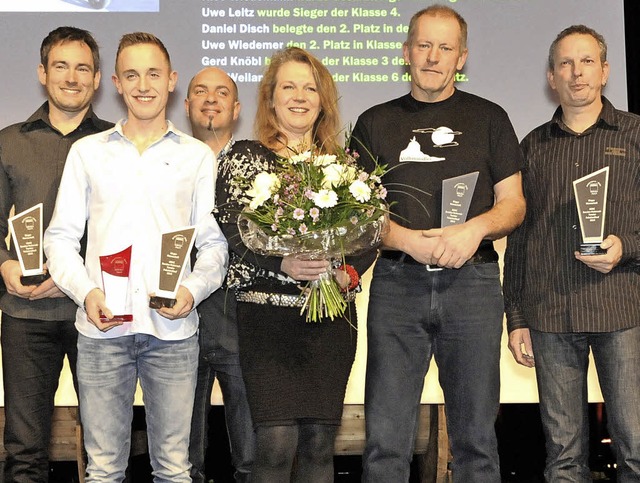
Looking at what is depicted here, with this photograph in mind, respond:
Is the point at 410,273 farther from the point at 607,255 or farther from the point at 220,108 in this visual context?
Answer: the point at 220,108

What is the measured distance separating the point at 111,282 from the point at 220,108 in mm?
1444

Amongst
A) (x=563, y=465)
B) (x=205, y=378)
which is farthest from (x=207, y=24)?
(x=563, y=465)

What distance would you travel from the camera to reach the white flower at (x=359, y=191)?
9.74 ft

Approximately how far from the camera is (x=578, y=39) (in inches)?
147

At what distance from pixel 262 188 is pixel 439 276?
29.9 inches

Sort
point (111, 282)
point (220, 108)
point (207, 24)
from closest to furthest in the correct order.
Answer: point (111, 282), point (220, 108), point (207, 24)

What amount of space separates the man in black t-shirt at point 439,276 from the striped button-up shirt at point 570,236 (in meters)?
0.31

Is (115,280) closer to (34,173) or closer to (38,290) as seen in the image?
(38,290)

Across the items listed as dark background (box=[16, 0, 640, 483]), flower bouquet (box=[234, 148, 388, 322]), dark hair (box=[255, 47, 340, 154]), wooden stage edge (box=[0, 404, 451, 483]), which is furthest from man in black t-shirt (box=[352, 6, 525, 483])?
dark background (box=[16, 0, 640, 483])

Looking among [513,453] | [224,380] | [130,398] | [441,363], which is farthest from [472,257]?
[513,453]

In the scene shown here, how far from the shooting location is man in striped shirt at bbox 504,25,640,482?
3.47 metres

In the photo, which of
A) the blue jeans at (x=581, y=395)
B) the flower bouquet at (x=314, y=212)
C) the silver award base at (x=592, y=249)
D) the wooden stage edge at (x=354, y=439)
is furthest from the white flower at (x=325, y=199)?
the wooden stage edge at (x=354, y=439)

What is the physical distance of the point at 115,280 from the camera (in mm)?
3051

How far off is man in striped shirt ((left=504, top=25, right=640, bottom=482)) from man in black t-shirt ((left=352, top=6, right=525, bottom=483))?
0.33 metres
